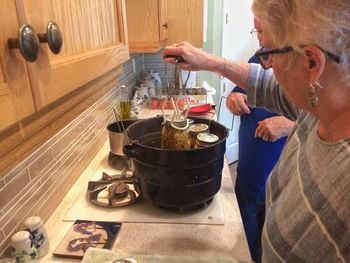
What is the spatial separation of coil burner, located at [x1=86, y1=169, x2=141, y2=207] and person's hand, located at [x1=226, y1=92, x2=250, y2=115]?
758 millimetres

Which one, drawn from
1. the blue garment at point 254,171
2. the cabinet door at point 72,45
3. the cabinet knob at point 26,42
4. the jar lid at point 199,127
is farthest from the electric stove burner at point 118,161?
the cabinet knob at point 26,42

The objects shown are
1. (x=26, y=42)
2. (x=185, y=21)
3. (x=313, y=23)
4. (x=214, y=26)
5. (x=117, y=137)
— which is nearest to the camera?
(x=26, y=42)

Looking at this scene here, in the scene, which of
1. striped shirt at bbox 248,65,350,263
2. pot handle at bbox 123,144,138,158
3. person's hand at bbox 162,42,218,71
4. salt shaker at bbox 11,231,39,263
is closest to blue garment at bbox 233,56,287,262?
person's hand at bbox 162,42,218,71

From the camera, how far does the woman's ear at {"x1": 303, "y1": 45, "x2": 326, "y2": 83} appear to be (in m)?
0.49

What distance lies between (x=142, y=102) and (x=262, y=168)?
89 cm

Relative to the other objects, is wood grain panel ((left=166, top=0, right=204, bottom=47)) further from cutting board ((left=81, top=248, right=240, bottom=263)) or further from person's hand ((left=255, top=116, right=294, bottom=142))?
cutting board ((left=81, top=248, right=240, bottom=263))

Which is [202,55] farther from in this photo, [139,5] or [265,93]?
[139,5]

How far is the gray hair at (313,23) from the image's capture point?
0.46 meters

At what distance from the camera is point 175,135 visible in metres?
0.85

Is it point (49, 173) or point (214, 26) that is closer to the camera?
point (49, 173)

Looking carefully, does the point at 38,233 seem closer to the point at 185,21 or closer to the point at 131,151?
the point at 131,151

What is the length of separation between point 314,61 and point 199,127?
483 millimetres

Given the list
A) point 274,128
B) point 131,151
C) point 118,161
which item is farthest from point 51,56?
point 274,128

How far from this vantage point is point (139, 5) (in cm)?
151
